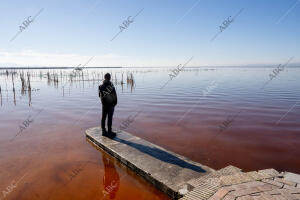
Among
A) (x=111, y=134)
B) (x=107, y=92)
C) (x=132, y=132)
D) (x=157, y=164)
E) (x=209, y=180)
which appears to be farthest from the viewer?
(x=132, y=132)

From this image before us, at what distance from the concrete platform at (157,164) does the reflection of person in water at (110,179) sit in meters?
0.29

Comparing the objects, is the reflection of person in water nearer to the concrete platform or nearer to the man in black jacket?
the concrete platform

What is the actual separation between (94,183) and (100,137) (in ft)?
7.63

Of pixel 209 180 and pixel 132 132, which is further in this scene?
pixel 132 132

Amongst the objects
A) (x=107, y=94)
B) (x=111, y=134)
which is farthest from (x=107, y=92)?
(x=111, y=134)

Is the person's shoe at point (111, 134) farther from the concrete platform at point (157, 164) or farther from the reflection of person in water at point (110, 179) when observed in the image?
the reflection of person in water at point (110, 179)

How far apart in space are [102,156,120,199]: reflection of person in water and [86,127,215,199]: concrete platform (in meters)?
0.29

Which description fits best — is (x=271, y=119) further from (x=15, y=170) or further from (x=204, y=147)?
(x=15, y=170)

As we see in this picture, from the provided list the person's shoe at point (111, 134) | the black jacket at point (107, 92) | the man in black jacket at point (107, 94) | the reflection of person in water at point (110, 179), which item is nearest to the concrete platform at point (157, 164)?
the person's shoe at point (111, 134)

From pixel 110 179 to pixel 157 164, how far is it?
3.95 ft

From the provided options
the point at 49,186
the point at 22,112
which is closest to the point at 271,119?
the point at 49,186

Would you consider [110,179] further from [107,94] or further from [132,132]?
[132,132]

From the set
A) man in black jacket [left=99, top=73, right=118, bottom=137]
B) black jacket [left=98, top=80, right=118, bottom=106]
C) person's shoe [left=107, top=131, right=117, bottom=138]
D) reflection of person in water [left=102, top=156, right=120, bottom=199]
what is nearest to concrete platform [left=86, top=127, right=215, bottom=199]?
person's shoe [left=107, top=131, right=117, bottom=138]

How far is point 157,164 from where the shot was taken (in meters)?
5.09
